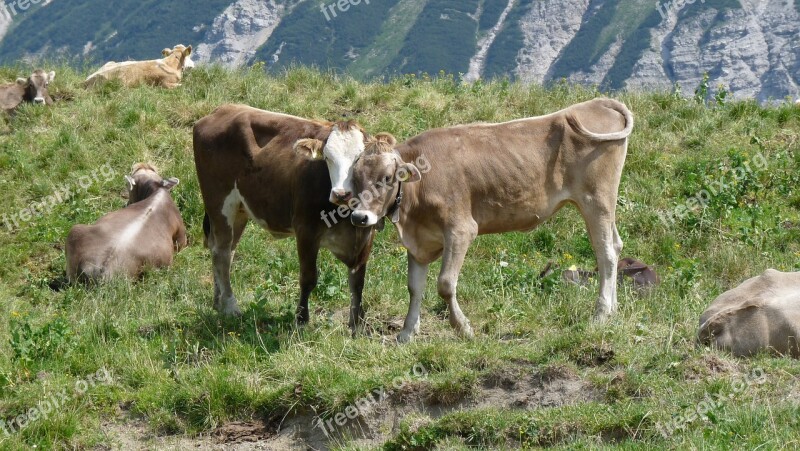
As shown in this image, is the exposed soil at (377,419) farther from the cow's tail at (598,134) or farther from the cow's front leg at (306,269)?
the cow's tail at (598,134)

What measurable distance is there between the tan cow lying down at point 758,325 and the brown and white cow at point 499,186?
4.59 ft

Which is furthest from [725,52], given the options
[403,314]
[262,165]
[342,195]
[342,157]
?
[342,195]

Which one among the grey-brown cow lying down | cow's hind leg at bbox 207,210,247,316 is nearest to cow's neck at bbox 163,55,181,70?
the grey-brown cow lying down

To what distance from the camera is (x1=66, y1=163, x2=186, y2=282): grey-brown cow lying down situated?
1312 centimetres

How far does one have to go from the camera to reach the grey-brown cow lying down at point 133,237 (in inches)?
516

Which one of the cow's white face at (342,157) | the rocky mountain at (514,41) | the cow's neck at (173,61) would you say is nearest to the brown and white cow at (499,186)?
the cow's white face at (342,157)

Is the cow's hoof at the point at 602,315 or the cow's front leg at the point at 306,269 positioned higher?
the cow's front leg at the point at 306,269

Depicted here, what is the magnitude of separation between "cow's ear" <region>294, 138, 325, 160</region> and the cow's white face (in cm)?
9

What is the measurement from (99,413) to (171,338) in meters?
1.43

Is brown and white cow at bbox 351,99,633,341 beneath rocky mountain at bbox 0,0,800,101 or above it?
above

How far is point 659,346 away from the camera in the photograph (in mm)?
9148

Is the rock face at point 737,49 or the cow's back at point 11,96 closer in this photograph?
the cow's back at point 11,96

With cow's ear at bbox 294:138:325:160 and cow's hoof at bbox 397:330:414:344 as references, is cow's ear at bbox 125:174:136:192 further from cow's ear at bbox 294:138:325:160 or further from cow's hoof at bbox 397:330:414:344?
cow's hoof at bbox 397:330:414:344

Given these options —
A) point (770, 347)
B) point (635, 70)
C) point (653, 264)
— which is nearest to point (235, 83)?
point (653, 264)
